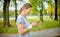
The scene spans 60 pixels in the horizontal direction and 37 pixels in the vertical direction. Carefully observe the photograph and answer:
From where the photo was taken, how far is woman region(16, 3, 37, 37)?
5.63ft

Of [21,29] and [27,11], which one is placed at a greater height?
[27,11]

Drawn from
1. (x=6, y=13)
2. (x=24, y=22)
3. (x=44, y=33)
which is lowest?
(x=44, y=33)

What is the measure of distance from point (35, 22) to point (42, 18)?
0.35ft

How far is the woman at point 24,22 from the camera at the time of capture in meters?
1.72

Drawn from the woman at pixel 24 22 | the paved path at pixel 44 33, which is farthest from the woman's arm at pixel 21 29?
the paved path at pixel 44 33

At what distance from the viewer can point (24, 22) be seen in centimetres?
173

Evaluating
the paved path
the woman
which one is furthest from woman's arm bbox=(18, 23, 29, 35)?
the paved path

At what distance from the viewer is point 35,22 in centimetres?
182

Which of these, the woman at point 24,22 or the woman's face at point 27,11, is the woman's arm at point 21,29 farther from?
the woman's face at point 27,11

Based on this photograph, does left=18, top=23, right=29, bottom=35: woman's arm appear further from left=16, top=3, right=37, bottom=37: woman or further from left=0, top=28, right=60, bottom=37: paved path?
left=0, top=28, right=60, bottom=37: paved path

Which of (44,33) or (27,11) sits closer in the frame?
(27,11)

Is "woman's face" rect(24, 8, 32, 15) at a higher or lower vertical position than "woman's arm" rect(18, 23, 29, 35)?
higher

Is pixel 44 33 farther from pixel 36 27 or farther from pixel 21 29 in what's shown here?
pixel 21 29

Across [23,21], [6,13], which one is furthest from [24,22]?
[6,13]
